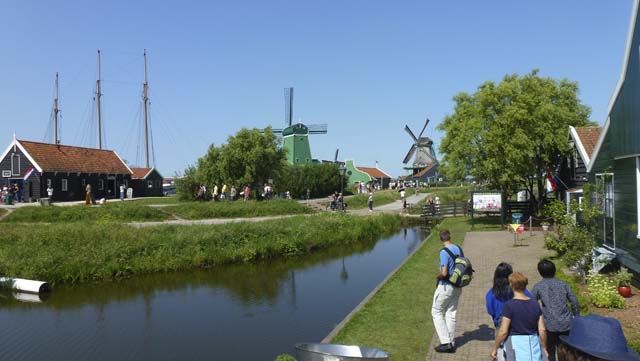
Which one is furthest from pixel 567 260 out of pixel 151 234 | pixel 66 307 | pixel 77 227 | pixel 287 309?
pixel 77 227

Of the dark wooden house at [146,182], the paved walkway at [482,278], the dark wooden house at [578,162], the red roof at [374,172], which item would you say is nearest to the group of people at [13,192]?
the dark wooden house at [146,182]

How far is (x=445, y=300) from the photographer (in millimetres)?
7598

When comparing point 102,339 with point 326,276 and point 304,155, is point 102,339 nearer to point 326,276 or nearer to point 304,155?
point 326,276

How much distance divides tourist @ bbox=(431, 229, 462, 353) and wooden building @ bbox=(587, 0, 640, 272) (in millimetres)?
5329

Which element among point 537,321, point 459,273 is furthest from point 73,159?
point 537,321

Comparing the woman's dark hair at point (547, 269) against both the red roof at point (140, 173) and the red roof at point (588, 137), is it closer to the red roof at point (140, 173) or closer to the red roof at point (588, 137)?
the red roof at point (588, 137)

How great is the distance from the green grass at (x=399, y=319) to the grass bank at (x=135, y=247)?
821cm

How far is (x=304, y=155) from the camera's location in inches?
2785

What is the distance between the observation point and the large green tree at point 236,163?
42.3 metres

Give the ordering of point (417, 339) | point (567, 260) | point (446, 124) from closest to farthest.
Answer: point (417, 339) → point (567, 260) → point (446, 124)

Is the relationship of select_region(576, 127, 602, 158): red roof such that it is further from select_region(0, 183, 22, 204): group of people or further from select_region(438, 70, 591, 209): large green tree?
select_region(0, 183, 22, 204): group of people

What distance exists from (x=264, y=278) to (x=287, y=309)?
4.48 m

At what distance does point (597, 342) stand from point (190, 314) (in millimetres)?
11434

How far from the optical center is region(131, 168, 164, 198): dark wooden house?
50.3 meters
